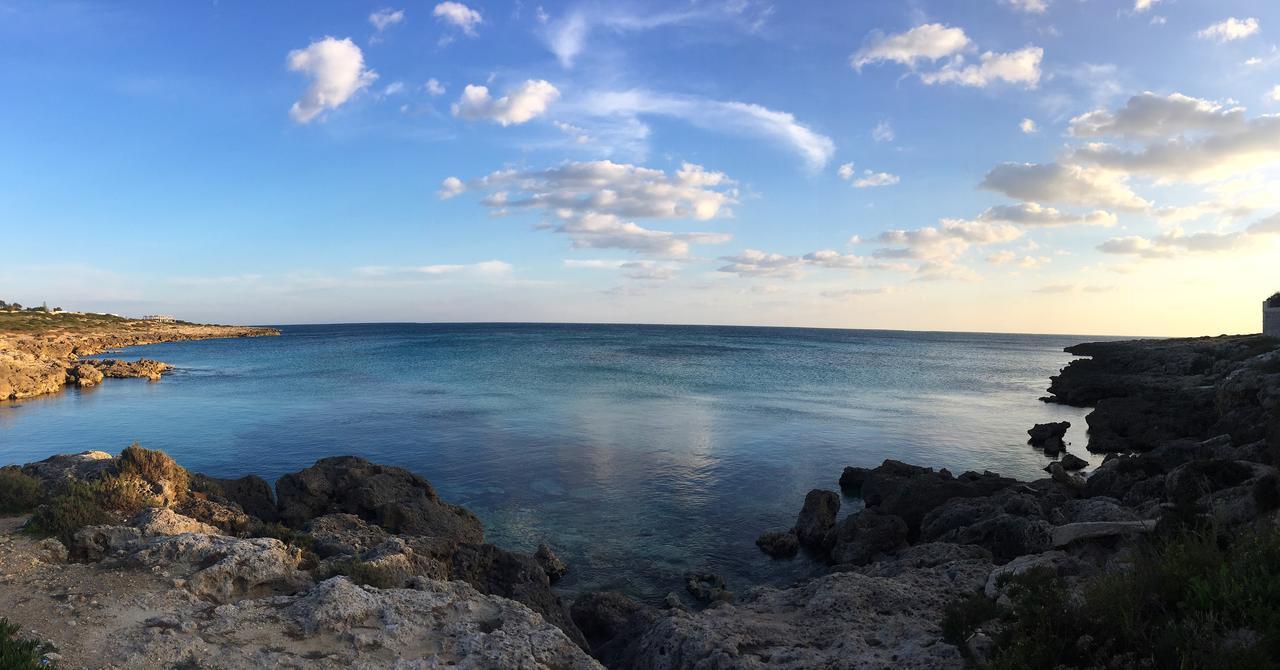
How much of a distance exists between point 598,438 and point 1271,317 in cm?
5484

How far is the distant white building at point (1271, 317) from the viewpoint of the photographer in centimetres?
5027

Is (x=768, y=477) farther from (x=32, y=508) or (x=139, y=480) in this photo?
(x=32, y=508)

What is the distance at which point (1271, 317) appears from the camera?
50969 millimetres

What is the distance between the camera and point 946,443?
109ft

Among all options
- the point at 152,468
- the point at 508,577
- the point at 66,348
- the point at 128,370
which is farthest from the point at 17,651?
the point at 66,348

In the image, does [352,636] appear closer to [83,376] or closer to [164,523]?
[164,523]

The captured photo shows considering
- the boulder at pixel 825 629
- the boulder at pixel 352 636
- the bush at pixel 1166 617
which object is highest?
the bush at pixel 1166 617

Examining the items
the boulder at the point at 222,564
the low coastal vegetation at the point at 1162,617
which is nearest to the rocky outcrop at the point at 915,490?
the low coastal vegetation at the point at 1162,617

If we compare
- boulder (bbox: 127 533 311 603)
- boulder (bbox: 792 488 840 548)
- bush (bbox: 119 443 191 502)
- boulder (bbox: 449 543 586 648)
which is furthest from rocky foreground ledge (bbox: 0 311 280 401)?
boulder (bbox: 792 488 840 548)

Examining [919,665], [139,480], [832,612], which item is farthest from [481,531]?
[919,665]

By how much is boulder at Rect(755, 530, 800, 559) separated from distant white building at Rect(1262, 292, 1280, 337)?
179 ft

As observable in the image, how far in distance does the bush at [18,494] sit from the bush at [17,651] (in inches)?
274

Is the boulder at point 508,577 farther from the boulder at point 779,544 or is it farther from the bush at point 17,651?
the boulder at point 779,544

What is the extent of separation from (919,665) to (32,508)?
53.2ft
